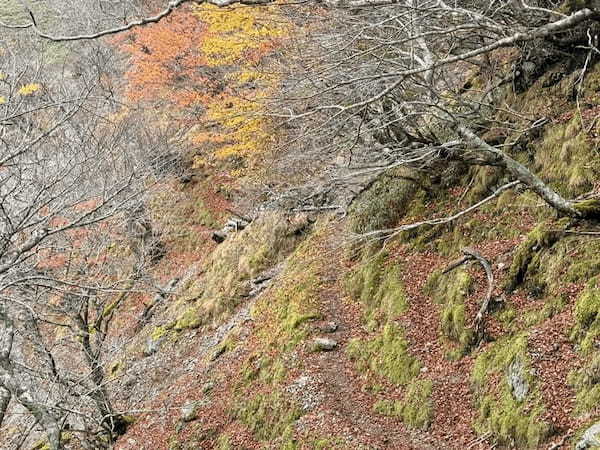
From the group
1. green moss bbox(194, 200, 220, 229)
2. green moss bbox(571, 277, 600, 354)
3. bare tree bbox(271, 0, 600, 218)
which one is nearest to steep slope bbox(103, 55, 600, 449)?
green moss bbox(571, 277, 600, 354)

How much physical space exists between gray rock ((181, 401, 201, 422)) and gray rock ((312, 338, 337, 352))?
2759 mm

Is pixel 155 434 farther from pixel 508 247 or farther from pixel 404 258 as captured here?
pixel 508 247

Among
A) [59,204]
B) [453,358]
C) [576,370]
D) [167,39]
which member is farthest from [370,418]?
[167,39]

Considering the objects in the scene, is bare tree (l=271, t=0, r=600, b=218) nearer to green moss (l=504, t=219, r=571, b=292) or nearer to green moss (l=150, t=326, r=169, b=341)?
green moss (l=504, t=219, r=571, b=292)

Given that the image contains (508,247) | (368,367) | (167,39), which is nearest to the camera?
(508,247)

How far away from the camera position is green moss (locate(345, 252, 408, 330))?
9125mm

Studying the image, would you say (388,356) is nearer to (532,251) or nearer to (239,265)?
(532,251)

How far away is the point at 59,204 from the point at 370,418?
525 centimetres

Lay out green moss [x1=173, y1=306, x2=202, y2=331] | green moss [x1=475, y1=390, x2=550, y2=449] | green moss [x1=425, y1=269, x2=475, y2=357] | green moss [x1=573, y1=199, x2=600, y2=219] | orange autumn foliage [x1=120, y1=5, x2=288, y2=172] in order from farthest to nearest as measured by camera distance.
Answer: green moss [x1=173, y1=306, x2=202, y2=331] < orange autumn foliage [x1=120, y1=5, x2=288, y2=172] < green moss [x1=425, y1=269, x2=475, y2=357] < green moss [x1=573, y1=199, x2=600, y2=219] < green moss [x1=475, y1=390, x2=550, y2=449]

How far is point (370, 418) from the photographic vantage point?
7.55m

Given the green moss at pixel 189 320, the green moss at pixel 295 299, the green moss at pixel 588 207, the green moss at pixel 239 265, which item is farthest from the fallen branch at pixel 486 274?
the green moss at pixel 189 320

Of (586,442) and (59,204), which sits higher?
(59,204)

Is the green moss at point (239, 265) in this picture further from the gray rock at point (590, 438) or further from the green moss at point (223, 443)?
the gray rock at point (590, 438)

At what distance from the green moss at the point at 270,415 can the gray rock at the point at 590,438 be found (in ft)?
14.1
